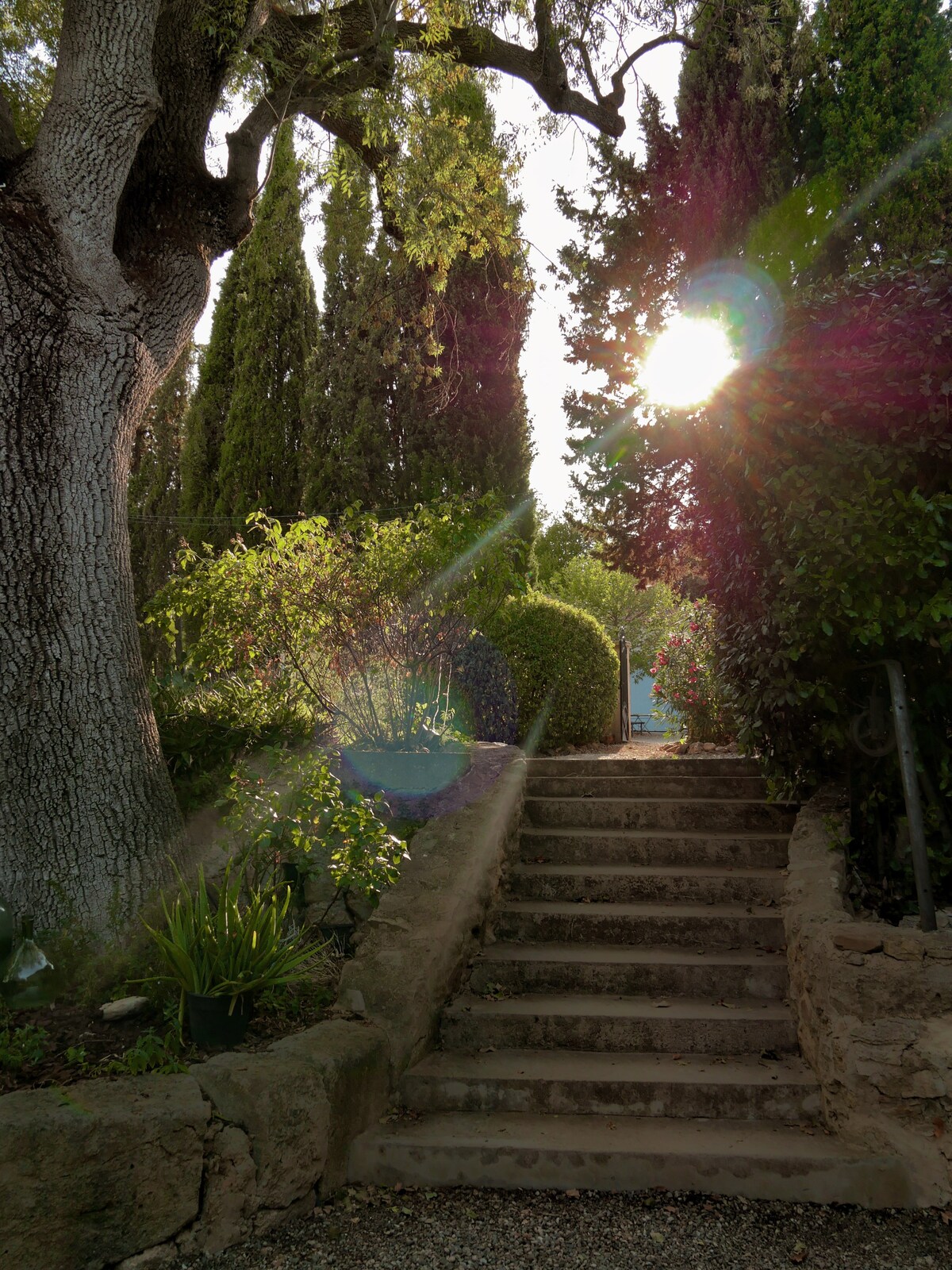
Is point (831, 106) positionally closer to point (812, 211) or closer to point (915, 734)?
point (812, 211)

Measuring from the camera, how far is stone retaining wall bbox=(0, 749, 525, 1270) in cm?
227

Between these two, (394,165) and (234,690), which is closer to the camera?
(234,690)

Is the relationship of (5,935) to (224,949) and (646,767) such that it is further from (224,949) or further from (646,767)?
(646,767)

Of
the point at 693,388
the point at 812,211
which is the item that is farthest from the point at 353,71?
the point at 812,211

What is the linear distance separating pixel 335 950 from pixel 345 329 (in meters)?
10.8

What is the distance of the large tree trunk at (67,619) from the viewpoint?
135 inches

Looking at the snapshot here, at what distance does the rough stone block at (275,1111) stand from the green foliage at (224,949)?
0.92 feet

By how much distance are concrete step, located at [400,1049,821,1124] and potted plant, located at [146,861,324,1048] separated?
683mm

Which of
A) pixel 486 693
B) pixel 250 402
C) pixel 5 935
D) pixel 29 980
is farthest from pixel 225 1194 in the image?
pixel 250 402

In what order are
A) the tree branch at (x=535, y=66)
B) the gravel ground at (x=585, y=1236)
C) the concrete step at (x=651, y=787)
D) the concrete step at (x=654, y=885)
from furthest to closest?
the tree branch at (x=535, y=66) → the concrete step at (x=651, y=787) → the concrete step at (x=654, y=885) → the gravel ground at (x=585, y=1236)

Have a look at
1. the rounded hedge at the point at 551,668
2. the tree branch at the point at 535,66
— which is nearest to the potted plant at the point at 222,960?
the rounded hedge at the point at 551,668

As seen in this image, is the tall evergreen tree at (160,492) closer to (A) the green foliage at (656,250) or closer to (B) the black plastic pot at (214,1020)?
(A) the green foliage at (656,250)

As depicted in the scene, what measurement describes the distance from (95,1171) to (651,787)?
356 centimetres

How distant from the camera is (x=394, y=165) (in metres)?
6.06
